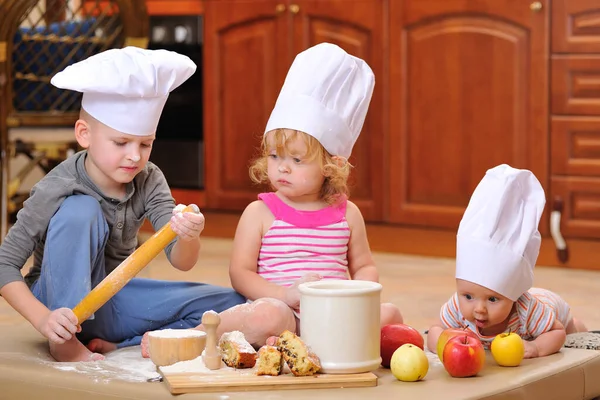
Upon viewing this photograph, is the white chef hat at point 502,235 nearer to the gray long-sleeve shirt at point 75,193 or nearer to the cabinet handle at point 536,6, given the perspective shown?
Result: the gray long-sleeve shirt at point 75,193

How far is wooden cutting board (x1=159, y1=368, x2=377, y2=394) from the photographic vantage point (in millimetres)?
1549

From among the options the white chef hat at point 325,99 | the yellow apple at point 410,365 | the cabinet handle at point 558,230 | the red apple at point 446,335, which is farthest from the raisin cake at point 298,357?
the cabinet handle at point 558,230

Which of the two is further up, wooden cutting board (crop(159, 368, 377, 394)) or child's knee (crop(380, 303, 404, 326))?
child's knee (crop(380, 303, 404, 326))

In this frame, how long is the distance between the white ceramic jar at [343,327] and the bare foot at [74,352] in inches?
14.9

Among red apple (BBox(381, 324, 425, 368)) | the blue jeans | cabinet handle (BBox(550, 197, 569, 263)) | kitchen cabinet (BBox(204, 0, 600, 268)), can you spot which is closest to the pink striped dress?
the blue jeans

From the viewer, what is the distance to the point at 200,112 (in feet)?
12.3

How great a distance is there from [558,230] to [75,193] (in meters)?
1.57

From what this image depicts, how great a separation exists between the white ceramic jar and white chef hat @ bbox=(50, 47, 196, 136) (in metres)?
0.44

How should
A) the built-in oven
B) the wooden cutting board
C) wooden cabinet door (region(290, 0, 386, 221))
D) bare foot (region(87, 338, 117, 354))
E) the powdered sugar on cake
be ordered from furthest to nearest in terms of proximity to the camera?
1. the built-in oven
2. wooden cabinet door (region(290, 0, 386, 221))
3. bare foot (region(87, 338, 117, 354))
4. the powdered sugar on cake
5. the wooden cutting board

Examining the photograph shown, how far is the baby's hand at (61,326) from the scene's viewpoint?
172 cm

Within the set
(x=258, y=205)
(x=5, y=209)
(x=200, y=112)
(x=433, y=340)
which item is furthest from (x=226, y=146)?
(x=433, y=340)

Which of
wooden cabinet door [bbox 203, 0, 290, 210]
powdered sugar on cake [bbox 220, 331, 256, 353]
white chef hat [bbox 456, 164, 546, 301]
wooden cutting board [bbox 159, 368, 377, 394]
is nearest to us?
wooden cutting board [bbox 159, 368, 377, 394]

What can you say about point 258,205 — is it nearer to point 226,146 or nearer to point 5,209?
point 5,209

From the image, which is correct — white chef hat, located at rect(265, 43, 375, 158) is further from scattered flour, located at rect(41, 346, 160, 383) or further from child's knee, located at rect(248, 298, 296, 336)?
scattered flour, located at rect(41, 346, 160, 383)
